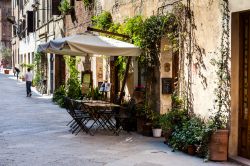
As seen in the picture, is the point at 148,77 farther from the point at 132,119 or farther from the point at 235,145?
the point at 235,145

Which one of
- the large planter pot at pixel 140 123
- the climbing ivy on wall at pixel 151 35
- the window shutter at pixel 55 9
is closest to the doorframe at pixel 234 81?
the climbing ivy on wall at pixel 151 35

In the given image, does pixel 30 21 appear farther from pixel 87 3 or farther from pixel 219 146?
pixel 219 146

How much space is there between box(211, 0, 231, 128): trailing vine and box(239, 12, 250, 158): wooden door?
9.4 inches

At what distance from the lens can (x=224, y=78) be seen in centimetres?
896

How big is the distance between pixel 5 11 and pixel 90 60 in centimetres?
5456

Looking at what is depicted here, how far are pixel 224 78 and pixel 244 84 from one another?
37 centimetres

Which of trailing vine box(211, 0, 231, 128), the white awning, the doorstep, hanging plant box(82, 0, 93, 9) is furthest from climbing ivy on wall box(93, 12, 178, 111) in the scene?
hanging plant box(82, 0, 93, 9)

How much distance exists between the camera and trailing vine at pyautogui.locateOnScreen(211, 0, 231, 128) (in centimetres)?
889

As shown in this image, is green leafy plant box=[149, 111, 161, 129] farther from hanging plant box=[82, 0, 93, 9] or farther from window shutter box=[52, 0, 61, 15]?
window shutter box=[52, 0, 61, 15]

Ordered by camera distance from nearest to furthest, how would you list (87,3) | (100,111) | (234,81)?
1. (234,81)
2. (100,111)
3. (87,3)

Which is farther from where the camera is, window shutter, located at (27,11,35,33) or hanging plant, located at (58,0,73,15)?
window shutter, located at (27,11,35,33)

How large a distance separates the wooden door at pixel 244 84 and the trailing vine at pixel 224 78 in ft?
0.79

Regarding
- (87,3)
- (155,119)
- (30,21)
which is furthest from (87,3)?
(30,21)

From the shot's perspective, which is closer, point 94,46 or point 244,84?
point 244,84
